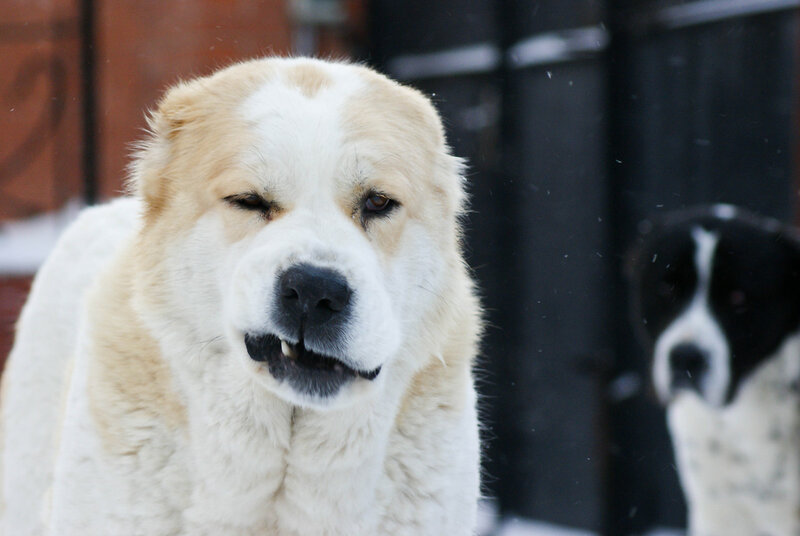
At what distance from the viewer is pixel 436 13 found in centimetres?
666

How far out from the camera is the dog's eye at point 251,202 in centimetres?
209

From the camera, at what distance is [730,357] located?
181 inches

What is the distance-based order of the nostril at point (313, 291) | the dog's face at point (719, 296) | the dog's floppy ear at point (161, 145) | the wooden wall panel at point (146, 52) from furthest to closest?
1. the wooden wall panel at point (146, 52)
2. the dog's face at point (719, 296)
3. the dog's floppy ear at point (161, 145)
4. the nostril at point (313, 291)

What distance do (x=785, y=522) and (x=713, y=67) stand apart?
224 cm

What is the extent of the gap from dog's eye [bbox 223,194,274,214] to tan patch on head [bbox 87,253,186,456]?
38 cm

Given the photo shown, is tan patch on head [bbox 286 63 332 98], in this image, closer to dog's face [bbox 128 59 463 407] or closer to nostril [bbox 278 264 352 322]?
dog's face [bbox 128 59 463 407]

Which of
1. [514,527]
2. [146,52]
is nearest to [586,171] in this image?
[514,527]

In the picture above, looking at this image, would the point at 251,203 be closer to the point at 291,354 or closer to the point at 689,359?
the point at 291,354

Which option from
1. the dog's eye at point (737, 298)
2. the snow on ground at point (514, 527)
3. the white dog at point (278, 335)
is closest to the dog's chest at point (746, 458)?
the dog's eye at point (737, 298)

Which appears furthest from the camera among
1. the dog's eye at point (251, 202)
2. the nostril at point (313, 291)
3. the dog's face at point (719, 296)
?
the dog's face at point (719, 296)

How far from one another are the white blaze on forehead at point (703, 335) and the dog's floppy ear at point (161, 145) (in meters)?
2.86

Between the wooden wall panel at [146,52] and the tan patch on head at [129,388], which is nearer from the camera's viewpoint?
the tan patch on head at [129,388]

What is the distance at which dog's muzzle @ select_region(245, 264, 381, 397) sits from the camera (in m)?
1.90

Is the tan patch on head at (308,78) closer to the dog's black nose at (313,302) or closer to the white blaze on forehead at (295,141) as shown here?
the white blaze on forehead at (295,141)
